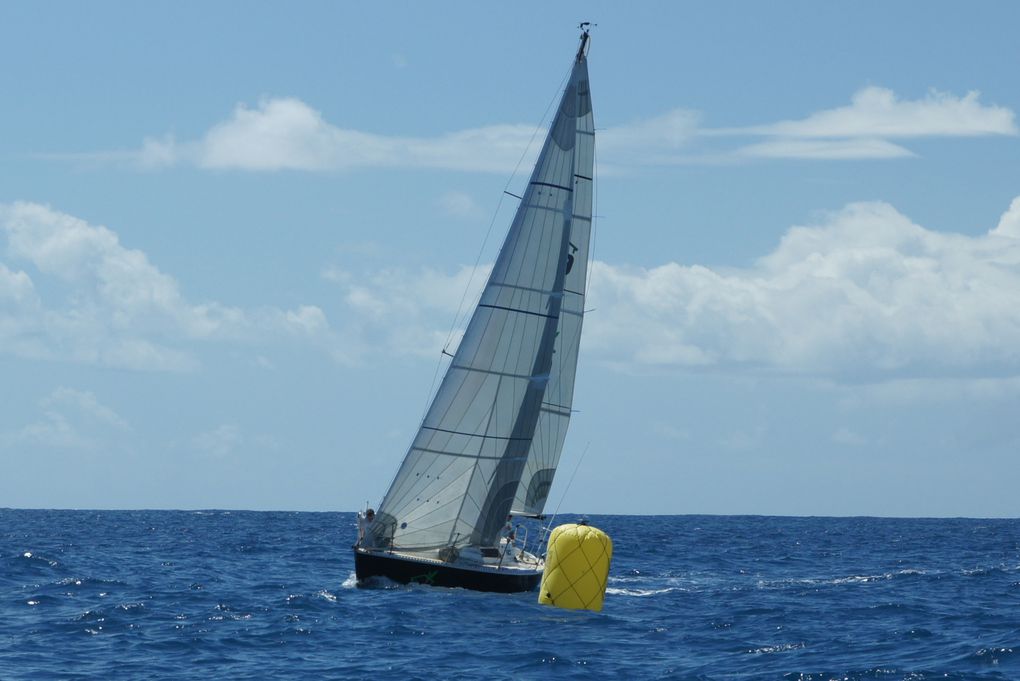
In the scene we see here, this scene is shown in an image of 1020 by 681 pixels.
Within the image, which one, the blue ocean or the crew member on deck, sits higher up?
the crew member on deck

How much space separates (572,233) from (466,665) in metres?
17.5

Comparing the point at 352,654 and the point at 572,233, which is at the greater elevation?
the point at 572,233

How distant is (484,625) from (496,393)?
28.8ft

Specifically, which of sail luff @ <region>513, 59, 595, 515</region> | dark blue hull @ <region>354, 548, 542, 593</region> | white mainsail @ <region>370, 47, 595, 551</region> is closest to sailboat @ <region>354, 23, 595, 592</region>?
white mainsail @ <region>370, 47, 595, 551</region>

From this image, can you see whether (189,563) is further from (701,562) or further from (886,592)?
(886,592)

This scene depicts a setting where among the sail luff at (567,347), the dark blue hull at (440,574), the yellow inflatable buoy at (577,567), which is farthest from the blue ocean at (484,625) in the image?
the sail luff at (567,347)

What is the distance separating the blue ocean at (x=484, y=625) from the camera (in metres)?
24.7

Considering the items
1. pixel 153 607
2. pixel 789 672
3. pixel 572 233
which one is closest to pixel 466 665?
pixel 789 672

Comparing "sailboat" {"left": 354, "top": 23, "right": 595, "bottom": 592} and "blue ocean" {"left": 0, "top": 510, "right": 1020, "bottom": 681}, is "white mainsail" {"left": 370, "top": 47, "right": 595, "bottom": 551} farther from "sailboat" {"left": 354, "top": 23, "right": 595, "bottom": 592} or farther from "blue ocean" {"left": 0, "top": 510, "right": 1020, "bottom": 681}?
"blue ocean" {"left": 0, "top": 510, "right": 1020, "bottom": 681}

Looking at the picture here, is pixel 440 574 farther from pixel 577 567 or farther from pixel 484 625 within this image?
pixel 484 625

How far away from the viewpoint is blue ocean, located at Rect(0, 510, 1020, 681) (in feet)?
81.1

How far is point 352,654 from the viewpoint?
2588 centimetres

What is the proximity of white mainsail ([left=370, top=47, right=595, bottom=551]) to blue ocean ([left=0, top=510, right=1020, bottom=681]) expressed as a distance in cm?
254

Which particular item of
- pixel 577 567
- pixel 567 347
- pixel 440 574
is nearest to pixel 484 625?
pixel 577 567
